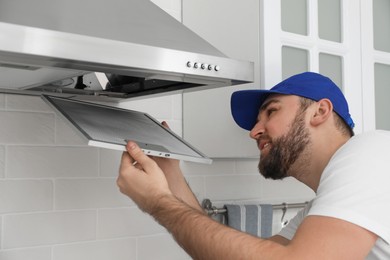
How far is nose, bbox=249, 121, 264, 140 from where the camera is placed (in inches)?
61.1

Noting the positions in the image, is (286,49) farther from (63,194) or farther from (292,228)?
(63,194)

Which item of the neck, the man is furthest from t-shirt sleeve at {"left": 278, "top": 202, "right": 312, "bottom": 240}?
the neck

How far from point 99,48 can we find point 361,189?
1.89ft

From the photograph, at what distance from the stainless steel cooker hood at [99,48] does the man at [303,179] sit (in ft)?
0.64

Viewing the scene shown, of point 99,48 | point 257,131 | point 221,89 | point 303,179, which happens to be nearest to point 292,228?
point 303,179

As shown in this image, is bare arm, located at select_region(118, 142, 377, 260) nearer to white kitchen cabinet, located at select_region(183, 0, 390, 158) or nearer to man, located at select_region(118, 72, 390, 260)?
man, located at select_region(118, 72, 390, 260)

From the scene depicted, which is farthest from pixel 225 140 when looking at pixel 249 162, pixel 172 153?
pixel 172 153

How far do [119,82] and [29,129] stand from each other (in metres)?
0.28

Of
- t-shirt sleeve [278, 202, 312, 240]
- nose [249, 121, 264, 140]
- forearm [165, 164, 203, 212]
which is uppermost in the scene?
nose [249, 121, 264, 140]

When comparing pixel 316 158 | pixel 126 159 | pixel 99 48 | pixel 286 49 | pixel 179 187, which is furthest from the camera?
pixel 286 49

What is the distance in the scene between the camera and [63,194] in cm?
164

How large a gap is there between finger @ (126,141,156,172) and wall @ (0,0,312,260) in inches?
15.3

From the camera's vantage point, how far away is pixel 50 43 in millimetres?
1053

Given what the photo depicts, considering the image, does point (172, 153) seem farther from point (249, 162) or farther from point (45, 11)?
point (249, 162)
